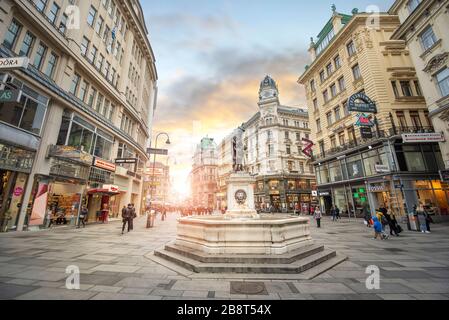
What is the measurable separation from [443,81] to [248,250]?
72.3ft

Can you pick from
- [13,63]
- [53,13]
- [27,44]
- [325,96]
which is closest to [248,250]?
[13,63]

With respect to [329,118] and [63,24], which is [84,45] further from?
[329,118]

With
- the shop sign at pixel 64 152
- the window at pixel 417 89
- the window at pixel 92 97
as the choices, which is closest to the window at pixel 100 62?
the window at pixel 92 97

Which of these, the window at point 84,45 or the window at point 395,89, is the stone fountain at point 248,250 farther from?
the window at point 395,89

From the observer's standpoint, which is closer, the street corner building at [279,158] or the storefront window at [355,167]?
the storefront window at [355,167]

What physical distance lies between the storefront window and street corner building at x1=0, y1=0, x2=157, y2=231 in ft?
85.9

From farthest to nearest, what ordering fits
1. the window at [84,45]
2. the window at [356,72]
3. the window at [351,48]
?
1. the window at [351,48]
2. the window at [356,72]
3. the window at [84,45]

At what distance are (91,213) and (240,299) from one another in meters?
22.4

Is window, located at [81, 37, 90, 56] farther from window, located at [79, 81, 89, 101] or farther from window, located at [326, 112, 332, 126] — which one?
window, located at [326, 112, 332, 126]

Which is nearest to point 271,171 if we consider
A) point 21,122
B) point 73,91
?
point 73,91

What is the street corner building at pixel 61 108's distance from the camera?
12.5 metres

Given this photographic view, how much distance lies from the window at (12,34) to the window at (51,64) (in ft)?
8.30

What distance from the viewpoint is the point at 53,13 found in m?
15.7

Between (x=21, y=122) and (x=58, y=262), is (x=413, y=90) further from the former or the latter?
(x=21, y=122)
